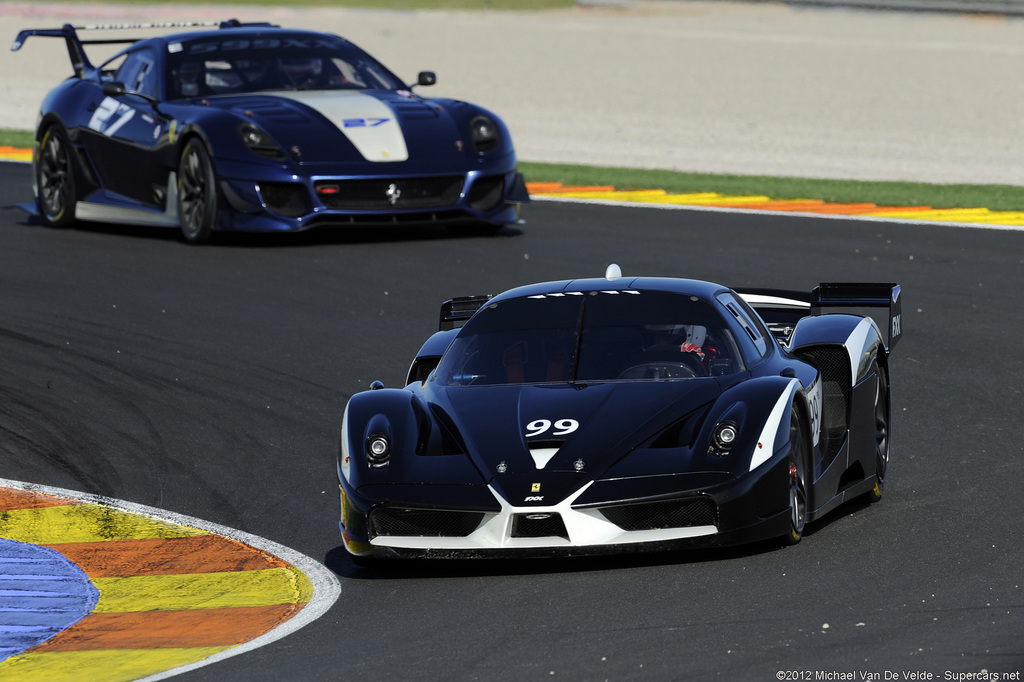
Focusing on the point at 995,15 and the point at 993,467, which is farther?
the point at 995,15

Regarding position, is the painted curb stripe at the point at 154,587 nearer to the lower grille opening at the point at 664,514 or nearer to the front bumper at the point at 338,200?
the lower grille opening at the point at 664,514

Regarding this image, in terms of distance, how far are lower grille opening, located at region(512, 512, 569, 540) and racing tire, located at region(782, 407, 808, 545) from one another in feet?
2.82

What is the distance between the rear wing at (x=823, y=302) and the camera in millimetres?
8055

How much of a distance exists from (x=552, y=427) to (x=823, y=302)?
216 cm

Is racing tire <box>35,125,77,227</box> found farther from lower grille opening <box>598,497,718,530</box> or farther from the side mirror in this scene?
lower grille opening <box>598,497,718,530</box>

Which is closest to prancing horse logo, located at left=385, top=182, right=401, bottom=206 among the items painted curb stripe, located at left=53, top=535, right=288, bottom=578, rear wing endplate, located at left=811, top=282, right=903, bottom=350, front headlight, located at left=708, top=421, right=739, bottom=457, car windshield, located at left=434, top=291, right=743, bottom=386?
rear wing endplate, located at left=811, top=282, right=903, bottom=350

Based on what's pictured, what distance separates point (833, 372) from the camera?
7.46 m

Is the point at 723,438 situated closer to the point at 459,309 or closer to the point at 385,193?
the point at 459,309

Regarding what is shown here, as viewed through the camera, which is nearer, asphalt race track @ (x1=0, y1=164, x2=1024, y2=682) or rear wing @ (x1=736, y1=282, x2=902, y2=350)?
asphalt race track @ (x1=0, y1=164, x2=1024, y2=682)

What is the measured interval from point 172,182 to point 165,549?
24.8 ft

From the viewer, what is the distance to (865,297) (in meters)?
8.06

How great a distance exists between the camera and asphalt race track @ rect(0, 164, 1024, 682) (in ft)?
17.7

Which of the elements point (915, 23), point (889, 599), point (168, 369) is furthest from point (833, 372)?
point (915, 23)

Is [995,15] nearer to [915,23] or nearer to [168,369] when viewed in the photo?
[915,23]
